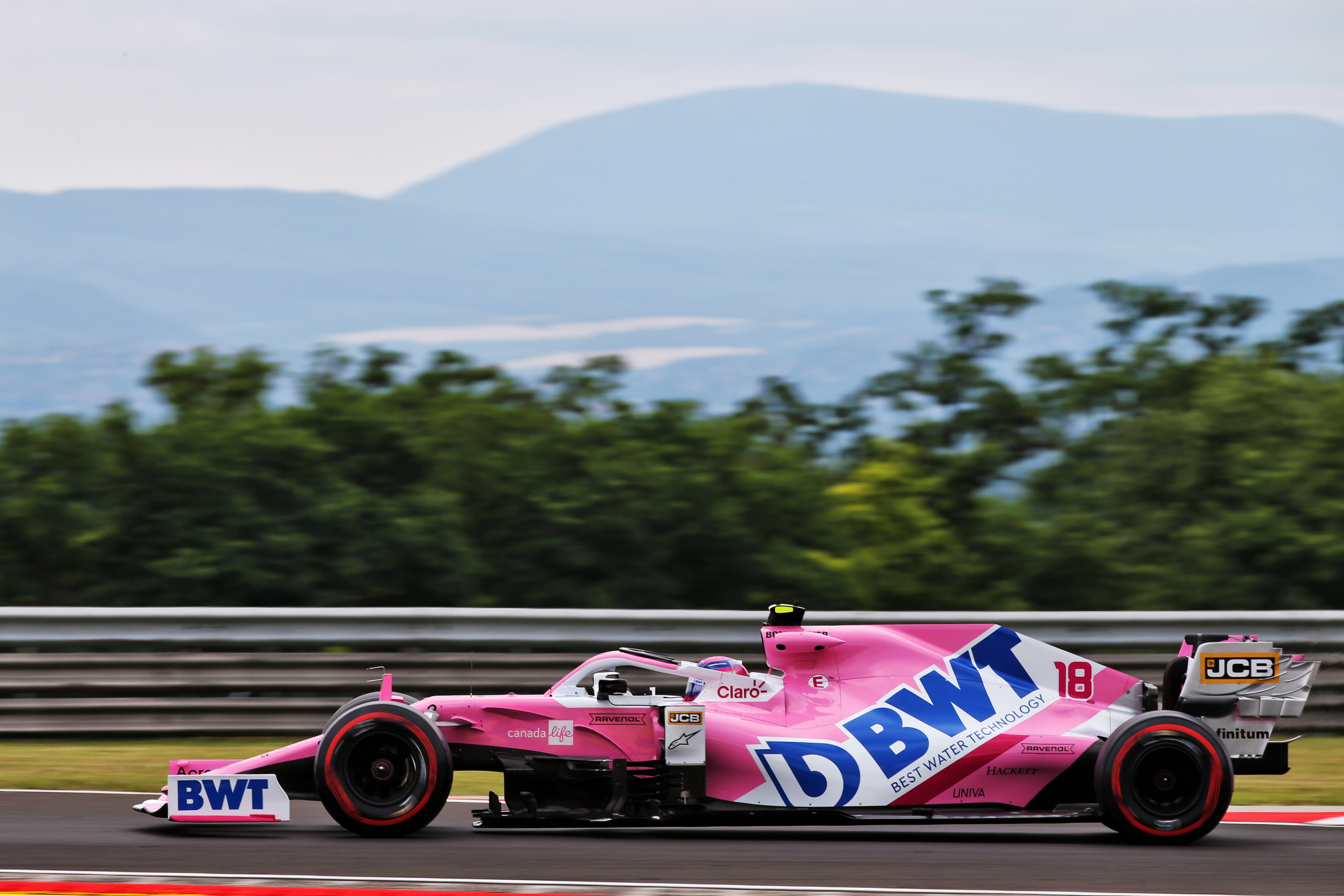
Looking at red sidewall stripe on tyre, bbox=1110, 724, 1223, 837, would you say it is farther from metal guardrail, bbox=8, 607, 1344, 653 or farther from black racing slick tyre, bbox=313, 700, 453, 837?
metal guardrail, bbox=8, 607, 1344, 653

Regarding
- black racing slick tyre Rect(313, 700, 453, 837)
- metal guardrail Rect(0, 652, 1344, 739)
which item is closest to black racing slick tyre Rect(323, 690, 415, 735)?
black racing slick tyre Rect(313, 700, 453, 837)

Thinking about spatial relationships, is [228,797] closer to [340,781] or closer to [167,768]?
[340,781]

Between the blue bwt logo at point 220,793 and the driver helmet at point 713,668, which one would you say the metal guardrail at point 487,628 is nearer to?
the driver helmet at point 713,668

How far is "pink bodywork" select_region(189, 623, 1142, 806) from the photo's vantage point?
21.8ft

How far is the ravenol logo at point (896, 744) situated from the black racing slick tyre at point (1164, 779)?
1.48 ft

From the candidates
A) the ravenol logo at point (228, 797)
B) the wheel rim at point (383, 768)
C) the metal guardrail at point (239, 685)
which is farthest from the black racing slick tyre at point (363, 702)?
the metal guardrail at point (239, 685)

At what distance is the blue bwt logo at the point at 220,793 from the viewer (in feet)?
21.8

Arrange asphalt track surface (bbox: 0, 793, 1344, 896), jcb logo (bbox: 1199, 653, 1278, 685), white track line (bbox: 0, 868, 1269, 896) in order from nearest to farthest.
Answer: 1. white track line (bbox: 0, 868, 1269, 896)
2. asphalt track surface (bbox: 0, 793, 1344, 896)
3. jcb logo (bbox: 1199, 653, 1278, 685)

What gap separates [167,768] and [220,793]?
2714mm

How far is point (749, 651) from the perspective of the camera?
33.2 ft

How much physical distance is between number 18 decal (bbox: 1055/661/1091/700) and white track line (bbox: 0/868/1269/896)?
1390mm

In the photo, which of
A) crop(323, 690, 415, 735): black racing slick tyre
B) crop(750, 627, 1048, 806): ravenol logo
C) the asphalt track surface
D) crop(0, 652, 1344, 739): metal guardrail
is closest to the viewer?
the asphalt track surface

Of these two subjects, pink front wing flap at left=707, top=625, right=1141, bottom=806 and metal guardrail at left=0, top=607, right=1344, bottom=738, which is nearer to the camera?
pink front wing flap at left=707, top=625, right=1141, bottom=806

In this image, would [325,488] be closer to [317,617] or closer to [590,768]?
[317,617]
